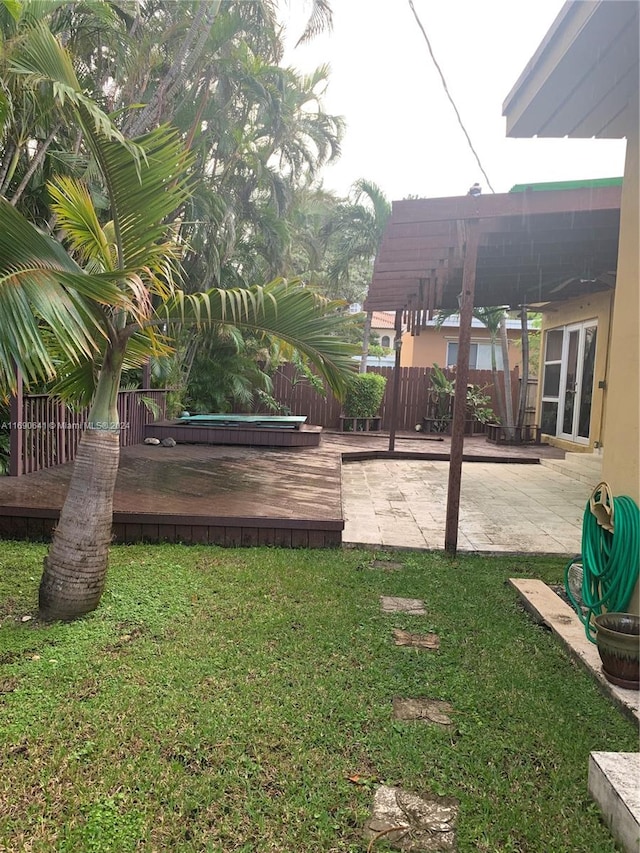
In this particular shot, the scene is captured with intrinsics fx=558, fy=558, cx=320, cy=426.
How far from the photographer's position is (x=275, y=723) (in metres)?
2.12

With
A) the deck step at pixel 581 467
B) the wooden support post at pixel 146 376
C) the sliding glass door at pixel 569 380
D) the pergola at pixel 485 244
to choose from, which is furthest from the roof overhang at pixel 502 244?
the wooden support post at pixel 146 376

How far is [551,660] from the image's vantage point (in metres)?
2.71

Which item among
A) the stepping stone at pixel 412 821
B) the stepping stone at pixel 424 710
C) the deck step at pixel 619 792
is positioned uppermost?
the deck step at pixel 619 792

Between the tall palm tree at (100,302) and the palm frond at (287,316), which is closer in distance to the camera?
the tall palm tree at (100,302)

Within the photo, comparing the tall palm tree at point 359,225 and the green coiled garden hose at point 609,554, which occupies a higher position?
the tall palm tree at point 359,225

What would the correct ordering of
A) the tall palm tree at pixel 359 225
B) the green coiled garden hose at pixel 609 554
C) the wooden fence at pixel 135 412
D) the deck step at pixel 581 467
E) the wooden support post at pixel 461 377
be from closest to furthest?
the green coiled garden hose at pixel 609 554, the wooden support post at pixel 461 377, the wooden fence at pixel 135 412, the deck step at pixel 581 467, the tall palm tree at pixel 359 225

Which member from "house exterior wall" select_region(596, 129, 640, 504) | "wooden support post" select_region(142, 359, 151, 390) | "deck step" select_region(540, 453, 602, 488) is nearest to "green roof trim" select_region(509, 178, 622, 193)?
"house exterior wall" select_region(596, 129, 640, 504)

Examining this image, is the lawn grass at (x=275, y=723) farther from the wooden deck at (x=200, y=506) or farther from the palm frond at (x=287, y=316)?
the palm frond at (x=287, y=316)

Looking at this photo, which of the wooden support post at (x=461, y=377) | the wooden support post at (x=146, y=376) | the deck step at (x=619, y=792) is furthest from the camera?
the wooden support post at (x=146, y=376)

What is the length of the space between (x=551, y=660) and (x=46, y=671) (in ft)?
7.66

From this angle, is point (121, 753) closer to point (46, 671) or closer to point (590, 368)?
point (46, 671)

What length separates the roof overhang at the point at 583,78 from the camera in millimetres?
2492

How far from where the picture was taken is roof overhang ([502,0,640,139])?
2492 millimetres

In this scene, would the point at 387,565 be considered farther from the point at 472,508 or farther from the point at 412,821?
the point at 412,821
